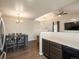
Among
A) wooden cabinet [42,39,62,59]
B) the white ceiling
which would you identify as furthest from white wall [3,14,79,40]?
wooden cabinet [42,39,62,59]

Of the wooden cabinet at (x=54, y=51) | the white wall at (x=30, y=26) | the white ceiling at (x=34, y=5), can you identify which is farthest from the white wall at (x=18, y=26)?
the wooden cabinet at (x=54, y=51)

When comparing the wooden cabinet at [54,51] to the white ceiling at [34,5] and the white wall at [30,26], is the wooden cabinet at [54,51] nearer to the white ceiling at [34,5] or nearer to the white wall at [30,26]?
the white ceiling at [34,5]

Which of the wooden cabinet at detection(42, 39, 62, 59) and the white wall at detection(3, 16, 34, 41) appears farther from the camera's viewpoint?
the white wall at detection(3, 16, 34, 41)

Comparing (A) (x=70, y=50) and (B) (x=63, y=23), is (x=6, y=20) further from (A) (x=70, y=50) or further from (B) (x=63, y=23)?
(A) (x=70, y=50)

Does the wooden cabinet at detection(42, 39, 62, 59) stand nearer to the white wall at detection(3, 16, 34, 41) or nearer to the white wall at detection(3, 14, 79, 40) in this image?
the white wall at detection(3, 14, 79, 40)

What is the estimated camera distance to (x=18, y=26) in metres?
8.13

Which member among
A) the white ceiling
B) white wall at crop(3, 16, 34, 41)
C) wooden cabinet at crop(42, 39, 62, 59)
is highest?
the white ceiling

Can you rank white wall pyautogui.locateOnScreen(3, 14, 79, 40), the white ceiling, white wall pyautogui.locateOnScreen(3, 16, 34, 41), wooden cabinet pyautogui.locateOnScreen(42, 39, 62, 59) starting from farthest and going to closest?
white wall pyautogui.locateOnScreen(3, 16, 34, 41) → white wall pyautogui.locateOnScreen(3, 14, 79, 40) → the white ceiling → wooden cabinet pyautogui.locateOnScreen(42, 39, 62, 59)

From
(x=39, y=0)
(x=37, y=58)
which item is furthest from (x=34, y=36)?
(x=39, y=0)

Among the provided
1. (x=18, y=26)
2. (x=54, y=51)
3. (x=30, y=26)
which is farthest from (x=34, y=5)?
(x=30, y=26)

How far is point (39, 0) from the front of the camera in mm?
3256

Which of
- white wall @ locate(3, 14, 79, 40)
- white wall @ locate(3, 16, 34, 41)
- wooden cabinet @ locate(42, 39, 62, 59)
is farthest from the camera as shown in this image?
white wall @ locate(3, 16, 34, 41)

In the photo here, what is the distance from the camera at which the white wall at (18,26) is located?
7.28 metres

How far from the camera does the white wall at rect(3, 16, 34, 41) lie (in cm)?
728
